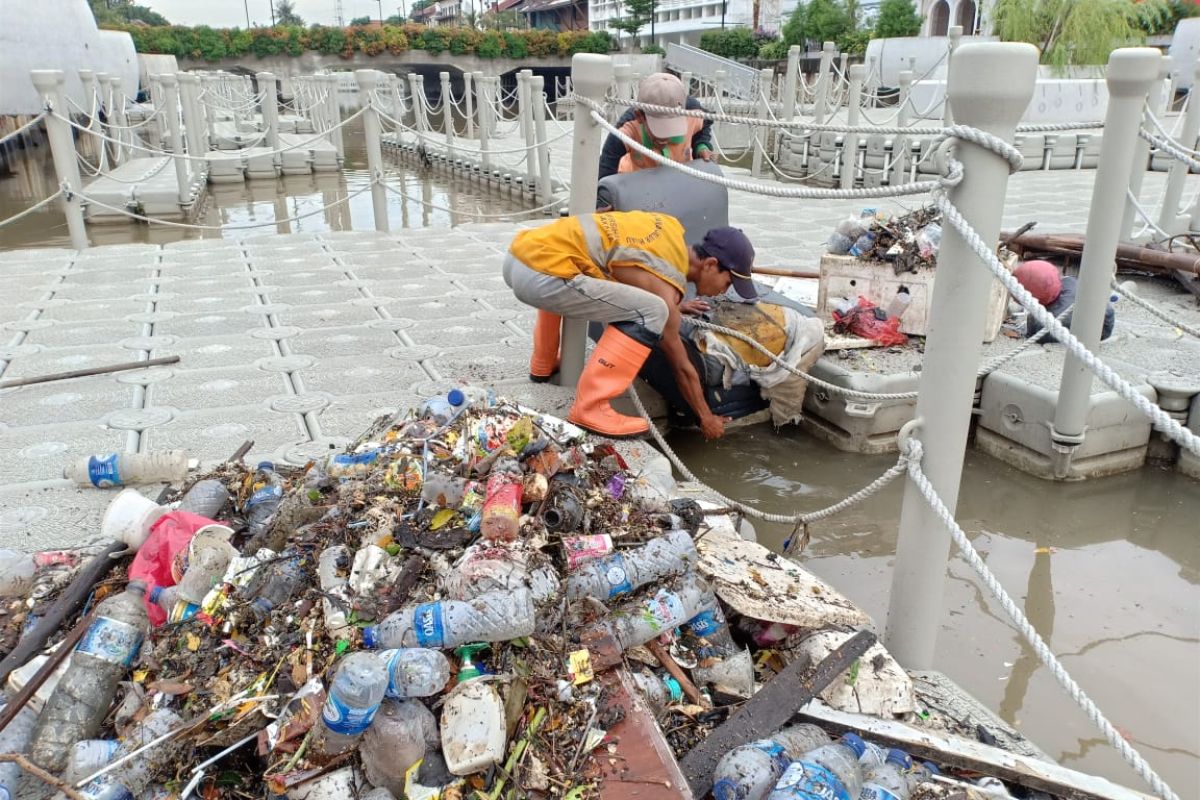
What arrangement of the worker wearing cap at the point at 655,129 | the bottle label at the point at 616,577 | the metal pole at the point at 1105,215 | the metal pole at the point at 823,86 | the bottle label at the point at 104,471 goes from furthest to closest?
the metal pole at the point at 823,86 → the worker wearing cap at the point at 655,129 → the metal pole at the point at 1105,215 → the bottle label at the point at 104,471 → the bottle label at the point at 616,577

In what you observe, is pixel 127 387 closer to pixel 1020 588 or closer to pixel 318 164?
pixel 1020 588

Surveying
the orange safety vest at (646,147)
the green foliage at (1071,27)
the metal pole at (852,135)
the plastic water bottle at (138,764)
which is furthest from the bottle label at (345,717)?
the green foliage at (1071,27)

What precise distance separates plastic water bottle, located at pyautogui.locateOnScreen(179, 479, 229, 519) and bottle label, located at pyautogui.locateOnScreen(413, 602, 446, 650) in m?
1.30

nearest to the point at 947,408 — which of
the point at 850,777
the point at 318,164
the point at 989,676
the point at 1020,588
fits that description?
the point at 850,777

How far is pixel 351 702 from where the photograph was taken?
1896 mm

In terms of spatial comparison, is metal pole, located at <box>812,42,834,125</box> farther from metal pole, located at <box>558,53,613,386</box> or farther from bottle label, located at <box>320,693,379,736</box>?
bottle label, located at <box>320,693,379,736</box>

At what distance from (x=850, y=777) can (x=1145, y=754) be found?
137 cm

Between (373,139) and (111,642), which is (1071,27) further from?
(111,642)

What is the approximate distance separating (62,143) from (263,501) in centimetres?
601

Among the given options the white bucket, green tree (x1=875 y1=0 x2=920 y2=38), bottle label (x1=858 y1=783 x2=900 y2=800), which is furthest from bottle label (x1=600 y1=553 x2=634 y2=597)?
green tree (x1=875 y1=0 x2=920 y2=38)

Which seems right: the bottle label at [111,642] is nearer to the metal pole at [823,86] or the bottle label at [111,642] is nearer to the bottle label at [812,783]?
the bottle label at [812,783]

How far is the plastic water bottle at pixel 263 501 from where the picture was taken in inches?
115

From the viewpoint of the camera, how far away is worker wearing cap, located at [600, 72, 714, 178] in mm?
4309

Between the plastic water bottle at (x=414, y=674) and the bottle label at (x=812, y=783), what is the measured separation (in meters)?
0.81
